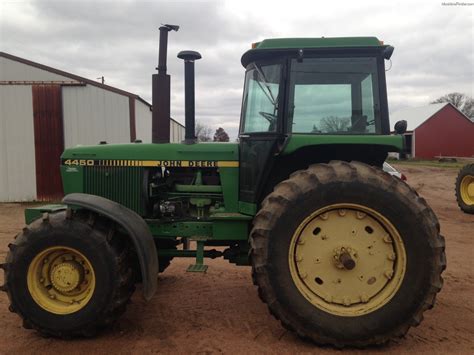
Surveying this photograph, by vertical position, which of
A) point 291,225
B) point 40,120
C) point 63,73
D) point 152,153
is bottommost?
point 291,225

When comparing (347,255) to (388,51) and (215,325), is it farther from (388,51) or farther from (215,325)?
(388,51)

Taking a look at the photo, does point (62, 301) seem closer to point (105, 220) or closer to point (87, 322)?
point (87, 322)

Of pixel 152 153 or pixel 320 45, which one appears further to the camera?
pixel 152 153

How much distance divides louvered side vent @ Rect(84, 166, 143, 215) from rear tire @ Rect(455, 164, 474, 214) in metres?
9.85

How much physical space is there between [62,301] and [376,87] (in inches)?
128

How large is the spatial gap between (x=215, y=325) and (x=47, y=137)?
1068 centimetres

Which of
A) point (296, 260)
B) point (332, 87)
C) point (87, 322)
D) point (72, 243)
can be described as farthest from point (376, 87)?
point (87, 322)

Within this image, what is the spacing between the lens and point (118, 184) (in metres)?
4.23

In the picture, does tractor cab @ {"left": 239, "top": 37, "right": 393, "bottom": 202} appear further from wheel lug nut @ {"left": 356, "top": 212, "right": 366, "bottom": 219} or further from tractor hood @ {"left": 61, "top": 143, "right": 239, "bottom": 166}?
wheel lug nut @ {"left": 356, "top": 212, "right": 366, "bottom": 219}

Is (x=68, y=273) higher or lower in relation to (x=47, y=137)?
lower

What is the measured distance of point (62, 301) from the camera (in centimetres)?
356

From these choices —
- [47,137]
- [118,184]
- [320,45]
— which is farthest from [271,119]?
[47,137]

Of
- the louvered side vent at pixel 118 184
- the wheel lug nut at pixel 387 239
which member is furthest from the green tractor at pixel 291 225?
the louvered side vent at pixel 118 184

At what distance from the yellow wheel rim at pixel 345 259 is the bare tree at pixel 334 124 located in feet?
2.38
